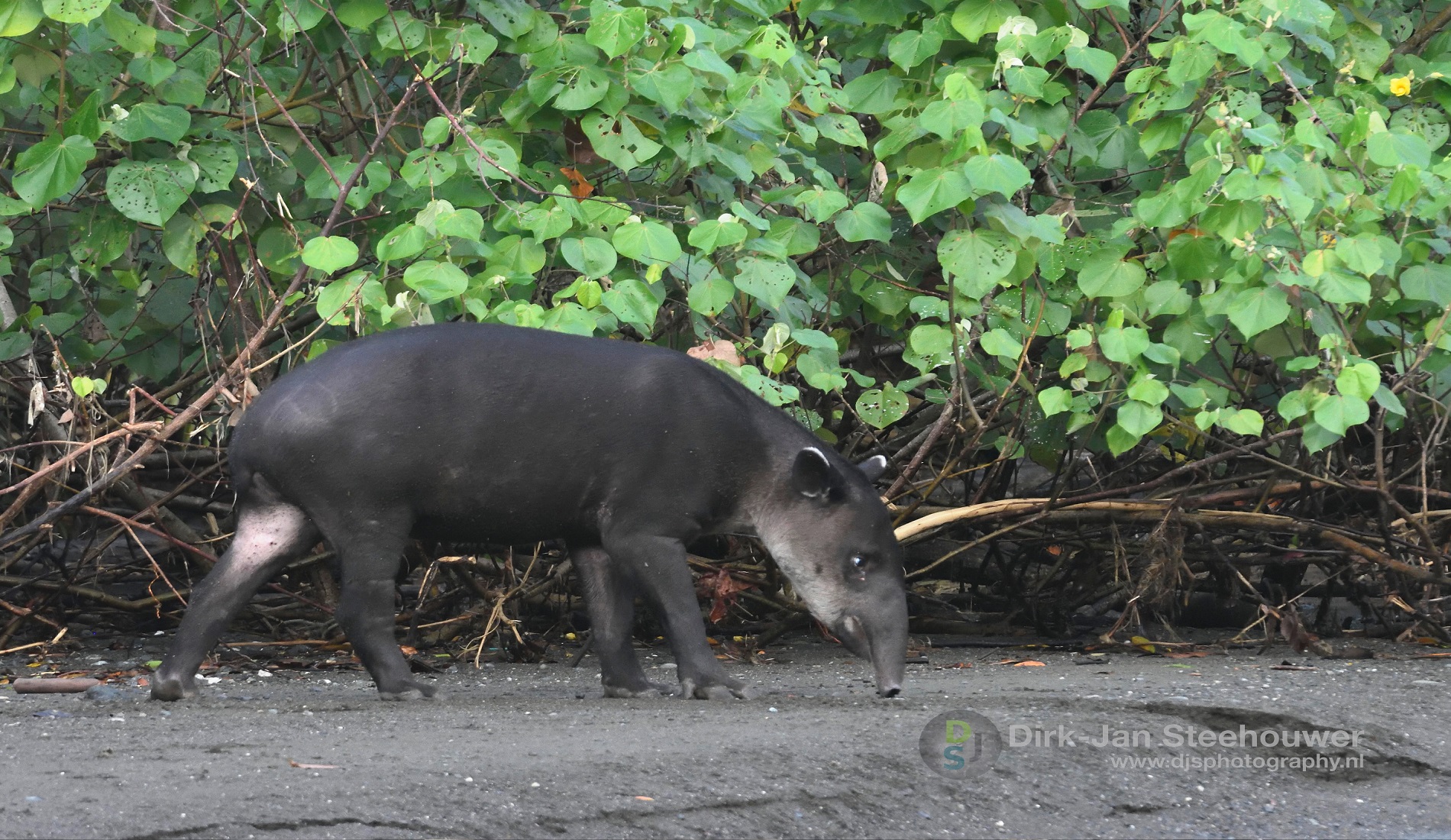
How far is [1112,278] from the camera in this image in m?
5.97

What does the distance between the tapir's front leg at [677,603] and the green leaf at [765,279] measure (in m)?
0.98

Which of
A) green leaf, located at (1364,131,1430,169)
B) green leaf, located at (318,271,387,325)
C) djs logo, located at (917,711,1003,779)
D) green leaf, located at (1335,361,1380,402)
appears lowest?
djs logo, located at (917,711,1003,779)

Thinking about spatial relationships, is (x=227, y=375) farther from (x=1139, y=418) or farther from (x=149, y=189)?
(x=1139, y=418)

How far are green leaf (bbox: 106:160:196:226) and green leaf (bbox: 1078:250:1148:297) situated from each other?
314cm

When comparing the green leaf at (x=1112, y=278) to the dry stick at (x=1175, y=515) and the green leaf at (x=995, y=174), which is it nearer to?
the green leaf at (x=995, y=174)

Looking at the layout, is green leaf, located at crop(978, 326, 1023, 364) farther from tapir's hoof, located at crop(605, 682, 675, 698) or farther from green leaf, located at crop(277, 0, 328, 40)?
green leaf, located at crop(277, 0, 328, 40)

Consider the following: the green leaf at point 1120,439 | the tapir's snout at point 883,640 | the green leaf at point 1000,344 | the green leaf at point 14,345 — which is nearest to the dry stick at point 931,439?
the green leaf at point 1000,344

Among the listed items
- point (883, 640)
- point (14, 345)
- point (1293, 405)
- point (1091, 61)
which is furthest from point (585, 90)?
point (1293, 405)

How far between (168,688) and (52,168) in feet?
5.92

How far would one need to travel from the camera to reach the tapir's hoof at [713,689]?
5.10m

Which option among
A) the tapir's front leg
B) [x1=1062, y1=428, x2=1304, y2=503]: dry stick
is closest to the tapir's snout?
the tapir's front leg

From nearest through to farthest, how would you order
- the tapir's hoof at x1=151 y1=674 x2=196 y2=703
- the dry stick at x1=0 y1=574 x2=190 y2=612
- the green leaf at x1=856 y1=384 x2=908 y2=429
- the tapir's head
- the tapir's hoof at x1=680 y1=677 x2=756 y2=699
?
1. the tapir's hoof at x1=151 y1=674 x2=196 y2=703
2. the tapir's hoof at x1=680 y1=677 x2=756 y2=699
3. the tapir's head
4. the green leaf at x1=856 y1=384 x2=908 y2=429
5. the dry stick at x1=0 y1=574 x2=190 y2=612

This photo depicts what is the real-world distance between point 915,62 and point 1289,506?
283 centimetres

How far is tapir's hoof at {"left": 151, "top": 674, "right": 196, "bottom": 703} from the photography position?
16.4ft
